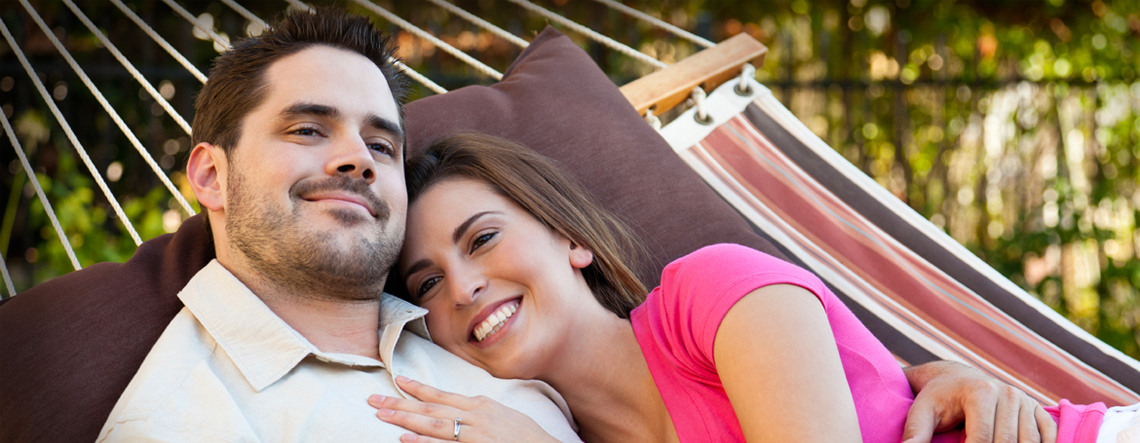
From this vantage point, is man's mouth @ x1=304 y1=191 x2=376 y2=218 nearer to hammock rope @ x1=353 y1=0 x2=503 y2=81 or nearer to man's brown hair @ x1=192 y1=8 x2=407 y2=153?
man's brown hair @ x1=192 y1=8 x2=407 y2=153

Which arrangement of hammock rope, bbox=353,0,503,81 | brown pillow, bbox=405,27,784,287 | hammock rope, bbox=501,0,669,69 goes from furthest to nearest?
hammock rope, bbox=501,0,669,69 < hammock rope, bbox=353,0,503,81 < brown pillow, bbox=405,27,784,287

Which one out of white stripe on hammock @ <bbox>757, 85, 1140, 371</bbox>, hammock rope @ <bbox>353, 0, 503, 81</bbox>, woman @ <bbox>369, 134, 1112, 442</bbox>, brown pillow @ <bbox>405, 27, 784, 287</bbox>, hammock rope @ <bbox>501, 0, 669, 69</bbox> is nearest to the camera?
woman @ <bbox>369, 134, 1112, 442</bbox>

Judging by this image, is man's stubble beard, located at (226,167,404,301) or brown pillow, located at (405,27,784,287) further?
brown pillow, located at (405,27,784,287)

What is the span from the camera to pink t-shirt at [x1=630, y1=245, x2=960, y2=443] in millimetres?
1325

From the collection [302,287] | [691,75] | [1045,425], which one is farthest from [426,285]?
[691,75]

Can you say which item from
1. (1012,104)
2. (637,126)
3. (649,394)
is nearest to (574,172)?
(637,126)

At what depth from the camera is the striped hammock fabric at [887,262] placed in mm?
1831

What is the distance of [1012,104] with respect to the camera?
4.46m

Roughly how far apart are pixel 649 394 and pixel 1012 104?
387 centimetres

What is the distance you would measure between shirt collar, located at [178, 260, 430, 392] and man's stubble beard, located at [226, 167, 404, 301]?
63 mm

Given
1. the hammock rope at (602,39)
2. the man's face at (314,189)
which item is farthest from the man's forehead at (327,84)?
the hammock rope at (602,39)

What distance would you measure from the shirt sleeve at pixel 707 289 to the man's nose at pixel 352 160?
57 cm

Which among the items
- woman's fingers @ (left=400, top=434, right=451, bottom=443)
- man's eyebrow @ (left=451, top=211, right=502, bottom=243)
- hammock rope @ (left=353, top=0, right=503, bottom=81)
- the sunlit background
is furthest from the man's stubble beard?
the sunlit background

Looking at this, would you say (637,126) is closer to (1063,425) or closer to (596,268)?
(596,268)
